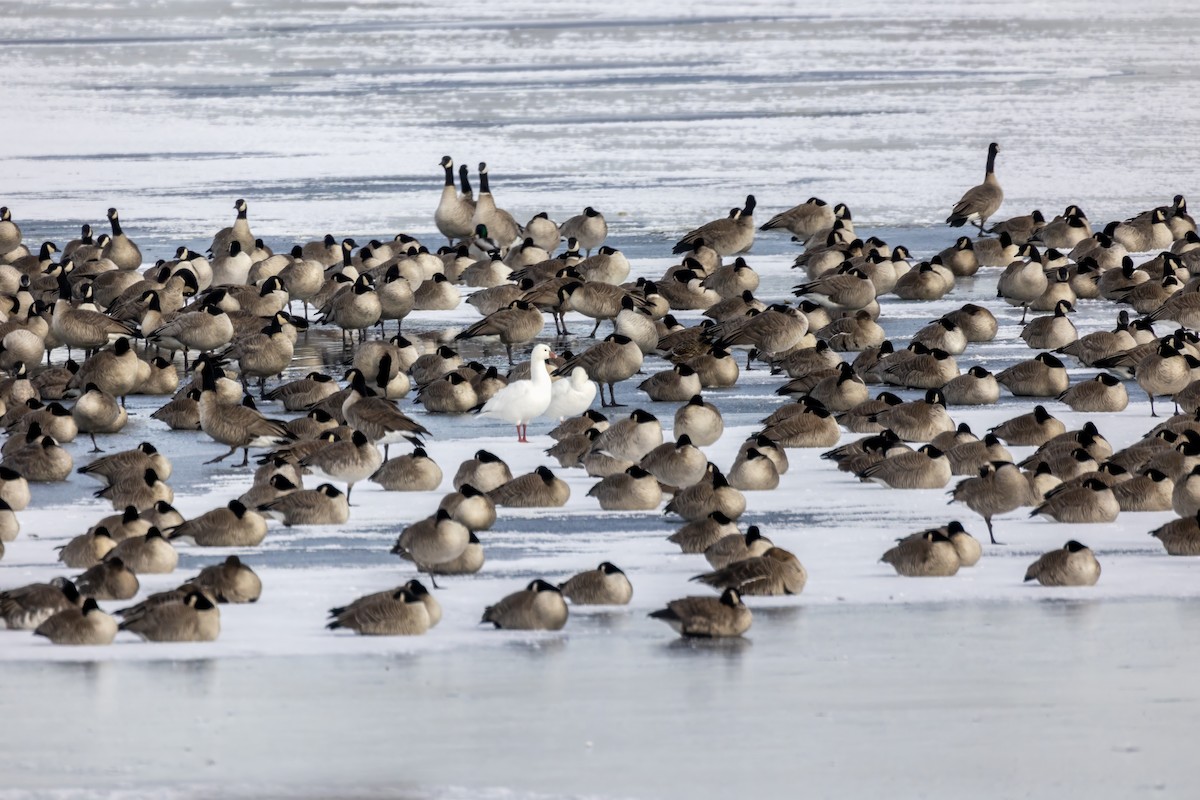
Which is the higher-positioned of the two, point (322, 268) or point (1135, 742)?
point (322, 268)

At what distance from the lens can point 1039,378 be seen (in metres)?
14.3

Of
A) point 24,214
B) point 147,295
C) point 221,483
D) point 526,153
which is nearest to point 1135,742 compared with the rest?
point 221,483

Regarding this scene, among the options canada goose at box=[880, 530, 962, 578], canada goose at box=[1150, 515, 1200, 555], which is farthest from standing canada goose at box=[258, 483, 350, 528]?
canada goose at box=[1150, 515, 1200, 555]

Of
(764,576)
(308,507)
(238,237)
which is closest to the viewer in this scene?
(764,576)

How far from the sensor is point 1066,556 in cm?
933

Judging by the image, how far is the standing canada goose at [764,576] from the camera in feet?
30.3

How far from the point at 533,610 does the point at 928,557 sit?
2.15 m

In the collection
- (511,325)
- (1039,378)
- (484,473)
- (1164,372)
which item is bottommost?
(484,473)

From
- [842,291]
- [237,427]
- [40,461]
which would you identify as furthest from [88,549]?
[842,291]

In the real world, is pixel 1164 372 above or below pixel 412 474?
above

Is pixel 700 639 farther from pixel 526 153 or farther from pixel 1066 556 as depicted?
pixel 526 153

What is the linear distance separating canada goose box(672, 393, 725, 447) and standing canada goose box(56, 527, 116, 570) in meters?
4.06

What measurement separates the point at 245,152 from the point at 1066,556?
23.4 m

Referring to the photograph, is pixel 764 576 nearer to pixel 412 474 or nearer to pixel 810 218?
pixel 412 474
